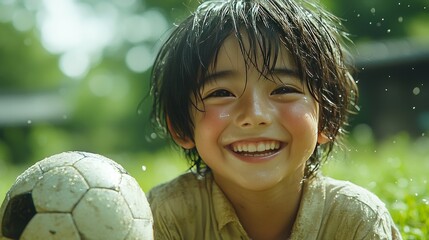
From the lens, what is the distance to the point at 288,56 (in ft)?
13.8

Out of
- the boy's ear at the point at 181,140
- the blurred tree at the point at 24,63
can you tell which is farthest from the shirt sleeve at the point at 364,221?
the blurred tree at the point at 24,63

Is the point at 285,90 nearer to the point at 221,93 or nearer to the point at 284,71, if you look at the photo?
the point at 284,71

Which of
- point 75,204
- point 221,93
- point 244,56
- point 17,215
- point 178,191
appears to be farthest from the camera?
point 178,191

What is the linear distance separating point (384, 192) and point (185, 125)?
78.0 inches

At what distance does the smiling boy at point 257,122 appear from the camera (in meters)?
4.10

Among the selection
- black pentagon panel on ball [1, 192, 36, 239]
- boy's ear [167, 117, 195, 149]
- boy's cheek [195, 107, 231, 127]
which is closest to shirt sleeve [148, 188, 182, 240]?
boy's ear [167, 117, 195, 149]

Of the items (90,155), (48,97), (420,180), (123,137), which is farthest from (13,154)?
(90,155)

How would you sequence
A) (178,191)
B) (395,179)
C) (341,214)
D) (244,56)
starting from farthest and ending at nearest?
(395,179), (178,191), (341,214), (244,56)

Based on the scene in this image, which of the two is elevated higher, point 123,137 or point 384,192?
point 384,192

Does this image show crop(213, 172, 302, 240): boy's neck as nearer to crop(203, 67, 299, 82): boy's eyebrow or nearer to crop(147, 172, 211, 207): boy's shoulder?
crop(147, 172, 211, 207): boy's shoulder

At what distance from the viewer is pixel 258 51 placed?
4094mm

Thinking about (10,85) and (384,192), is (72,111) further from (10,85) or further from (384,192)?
(384,192)

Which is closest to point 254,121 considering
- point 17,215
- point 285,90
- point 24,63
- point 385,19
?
point 285,90

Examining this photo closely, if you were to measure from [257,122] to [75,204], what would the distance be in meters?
1.09
